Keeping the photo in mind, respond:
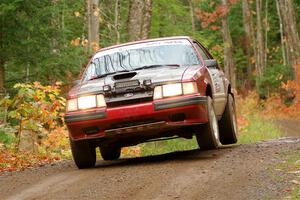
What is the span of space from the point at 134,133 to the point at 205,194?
2.78m

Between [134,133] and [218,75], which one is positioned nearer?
[134,133]

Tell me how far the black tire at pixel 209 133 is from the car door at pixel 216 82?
1.84 ft

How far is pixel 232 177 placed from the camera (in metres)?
7.70

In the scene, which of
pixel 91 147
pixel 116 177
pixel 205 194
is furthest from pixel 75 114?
pixel 205 194

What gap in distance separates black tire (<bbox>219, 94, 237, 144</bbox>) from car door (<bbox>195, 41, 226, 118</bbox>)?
372mm

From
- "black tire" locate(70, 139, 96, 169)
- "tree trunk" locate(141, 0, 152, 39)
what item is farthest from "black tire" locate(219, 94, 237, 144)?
"tree trunk" locate(141, 0, 152, 39)

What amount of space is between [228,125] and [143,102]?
320 cm

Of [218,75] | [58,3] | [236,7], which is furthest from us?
[236,7]

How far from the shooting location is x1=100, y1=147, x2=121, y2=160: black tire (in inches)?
460

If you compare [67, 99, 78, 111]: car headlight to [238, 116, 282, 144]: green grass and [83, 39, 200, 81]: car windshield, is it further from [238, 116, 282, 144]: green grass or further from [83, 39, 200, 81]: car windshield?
[238, 116, 282, 144]: green grass

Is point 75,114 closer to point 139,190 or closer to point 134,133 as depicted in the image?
point 134,133

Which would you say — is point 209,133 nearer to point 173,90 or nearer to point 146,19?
point 173,90

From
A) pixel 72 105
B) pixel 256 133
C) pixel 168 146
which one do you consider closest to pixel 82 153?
pixel 72 105

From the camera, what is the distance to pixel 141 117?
30.0 feet
